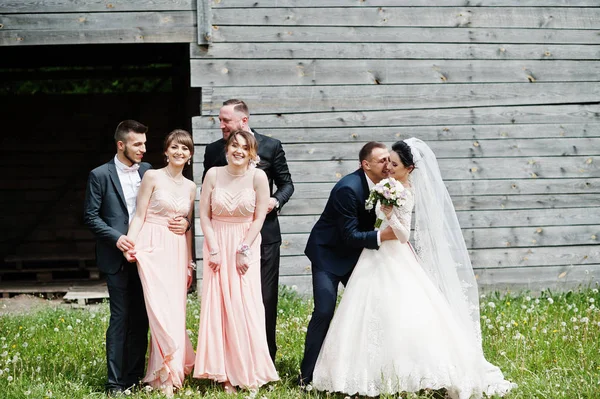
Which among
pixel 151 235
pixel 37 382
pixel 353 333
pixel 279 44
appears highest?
pixel 279 44

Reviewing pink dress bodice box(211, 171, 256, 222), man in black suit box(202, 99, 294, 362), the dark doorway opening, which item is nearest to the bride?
man in black suit box(202, 99, 294, 362)

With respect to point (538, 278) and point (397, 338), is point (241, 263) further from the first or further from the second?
point (538, 278)

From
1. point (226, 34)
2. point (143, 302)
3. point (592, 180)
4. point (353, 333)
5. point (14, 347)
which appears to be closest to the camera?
point (353, 333)

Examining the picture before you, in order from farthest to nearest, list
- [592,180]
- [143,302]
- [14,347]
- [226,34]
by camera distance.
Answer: [592,180]
[226,34]
[14,347]
[143,302]

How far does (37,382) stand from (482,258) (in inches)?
212

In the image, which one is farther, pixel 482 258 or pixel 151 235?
pixel 482 258

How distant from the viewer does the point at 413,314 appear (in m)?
5.19

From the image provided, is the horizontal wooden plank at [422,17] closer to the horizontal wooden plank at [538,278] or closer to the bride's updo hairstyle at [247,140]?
the horizontal wooden plank at [538,278]

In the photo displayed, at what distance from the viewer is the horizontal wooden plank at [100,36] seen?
27.5 feet

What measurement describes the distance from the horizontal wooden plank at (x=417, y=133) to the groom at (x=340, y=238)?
3.14 m

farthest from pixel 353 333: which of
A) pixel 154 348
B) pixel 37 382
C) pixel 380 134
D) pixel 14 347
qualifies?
pixel 380 134

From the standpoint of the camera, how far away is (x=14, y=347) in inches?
270

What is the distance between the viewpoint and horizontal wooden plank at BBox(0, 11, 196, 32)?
8.36m

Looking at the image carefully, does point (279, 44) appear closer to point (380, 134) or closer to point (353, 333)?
point (380, 134)
